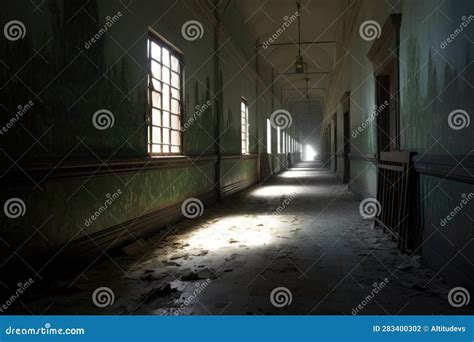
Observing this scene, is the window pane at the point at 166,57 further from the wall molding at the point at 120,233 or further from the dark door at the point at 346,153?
the dark door at the point at 346,153

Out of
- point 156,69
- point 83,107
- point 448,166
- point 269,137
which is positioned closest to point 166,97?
point 156,69

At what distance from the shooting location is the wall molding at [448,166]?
2750 millimetres

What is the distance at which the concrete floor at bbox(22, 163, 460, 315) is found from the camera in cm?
276

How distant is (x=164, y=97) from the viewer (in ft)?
19.7

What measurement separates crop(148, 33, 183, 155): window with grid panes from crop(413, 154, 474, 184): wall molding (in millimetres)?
3433

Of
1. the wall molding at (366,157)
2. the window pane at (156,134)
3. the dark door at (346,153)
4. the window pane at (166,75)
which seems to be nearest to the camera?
the window pane at (156,134)

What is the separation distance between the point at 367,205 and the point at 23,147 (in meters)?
6.20

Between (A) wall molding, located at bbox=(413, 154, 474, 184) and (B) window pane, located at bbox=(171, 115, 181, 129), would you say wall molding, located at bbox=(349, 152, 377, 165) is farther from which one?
(B) window pane, located at bbox=(171, 115, 181, 129)

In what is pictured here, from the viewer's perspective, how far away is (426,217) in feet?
12.7

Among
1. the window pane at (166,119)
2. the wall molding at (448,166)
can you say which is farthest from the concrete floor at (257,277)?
the window pane at (166,119)

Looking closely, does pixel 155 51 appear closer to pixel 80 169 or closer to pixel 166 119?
pixel 166 119

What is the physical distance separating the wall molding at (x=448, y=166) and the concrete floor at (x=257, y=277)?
89cm

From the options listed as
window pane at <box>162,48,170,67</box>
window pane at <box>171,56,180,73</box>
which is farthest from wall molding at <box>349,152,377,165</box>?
window pane at <box>162,48,170,67</box>

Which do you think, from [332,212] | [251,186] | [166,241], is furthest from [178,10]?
[251,186]
